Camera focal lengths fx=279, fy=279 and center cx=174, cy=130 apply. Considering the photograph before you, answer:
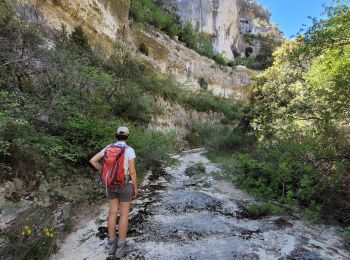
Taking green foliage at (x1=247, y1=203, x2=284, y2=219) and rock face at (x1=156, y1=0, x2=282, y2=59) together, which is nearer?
green foliage at (x1=247, y1=203, x2=284, y2=219)

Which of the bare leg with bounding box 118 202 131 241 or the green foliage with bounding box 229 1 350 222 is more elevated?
the green foliage with bounding box 229 1 350 222

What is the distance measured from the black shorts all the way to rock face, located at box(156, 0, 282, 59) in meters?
31.1

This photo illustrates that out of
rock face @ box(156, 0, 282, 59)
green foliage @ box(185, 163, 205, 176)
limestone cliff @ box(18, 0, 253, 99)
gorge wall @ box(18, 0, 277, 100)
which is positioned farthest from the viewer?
rock face @ box(156, 0, 282, 59)

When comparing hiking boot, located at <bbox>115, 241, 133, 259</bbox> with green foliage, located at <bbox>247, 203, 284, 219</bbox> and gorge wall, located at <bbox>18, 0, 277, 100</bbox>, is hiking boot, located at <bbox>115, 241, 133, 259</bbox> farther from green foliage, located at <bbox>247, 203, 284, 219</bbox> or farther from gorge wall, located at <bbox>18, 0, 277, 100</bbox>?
gorge wall, located at <bbox>18, 0, 277, 100</bbox>

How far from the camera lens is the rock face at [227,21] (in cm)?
3525

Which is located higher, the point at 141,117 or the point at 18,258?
the point at 141,117

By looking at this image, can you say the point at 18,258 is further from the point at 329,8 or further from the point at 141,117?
the point at 141,117

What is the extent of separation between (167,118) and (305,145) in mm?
13113

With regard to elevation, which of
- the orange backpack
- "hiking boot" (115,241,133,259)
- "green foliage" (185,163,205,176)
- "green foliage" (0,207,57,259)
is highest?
the orange backpack

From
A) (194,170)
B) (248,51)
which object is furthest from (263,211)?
(248,51)

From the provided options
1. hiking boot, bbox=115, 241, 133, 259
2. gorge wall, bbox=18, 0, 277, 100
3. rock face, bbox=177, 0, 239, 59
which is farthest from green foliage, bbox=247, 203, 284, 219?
rock face, bbox=177, 0, 239, 59

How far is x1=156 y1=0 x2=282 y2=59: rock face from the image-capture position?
35.2 meters

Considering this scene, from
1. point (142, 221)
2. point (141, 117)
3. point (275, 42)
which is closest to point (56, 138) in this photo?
point (142, 221)

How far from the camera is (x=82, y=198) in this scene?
5352 millimetres
